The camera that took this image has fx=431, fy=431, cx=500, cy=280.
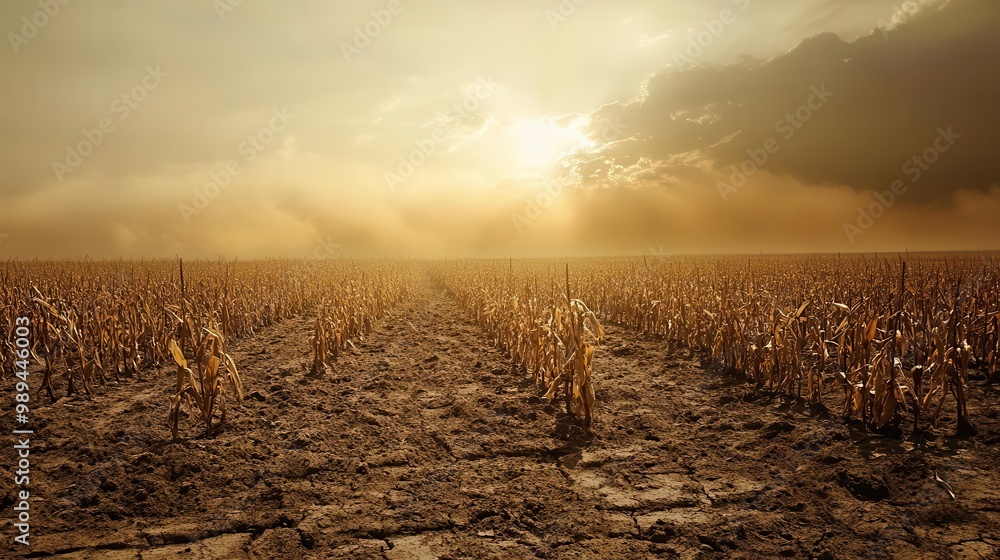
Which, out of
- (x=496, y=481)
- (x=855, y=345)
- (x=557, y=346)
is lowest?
(x=496, y=481)

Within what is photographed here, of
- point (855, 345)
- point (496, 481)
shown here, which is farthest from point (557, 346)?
point (855, 345)

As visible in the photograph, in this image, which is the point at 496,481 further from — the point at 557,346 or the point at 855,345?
the point at 855,345

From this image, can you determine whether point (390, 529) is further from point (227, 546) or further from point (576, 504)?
point (576, 504)

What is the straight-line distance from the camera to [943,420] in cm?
506

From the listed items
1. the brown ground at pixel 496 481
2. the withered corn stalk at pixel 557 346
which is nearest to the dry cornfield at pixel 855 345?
the brown ground at pixel 496 481

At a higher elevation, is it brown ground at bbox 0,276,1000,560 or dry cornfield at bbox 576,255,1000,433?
dry cornfield at bbox 576,255,1000,433

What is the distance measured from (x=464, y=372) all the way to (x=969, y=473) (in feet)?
20.8

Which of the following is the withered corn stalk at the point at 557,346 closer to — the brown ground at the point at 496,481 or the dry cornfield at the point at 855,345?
the brown ground at the point at 496,481

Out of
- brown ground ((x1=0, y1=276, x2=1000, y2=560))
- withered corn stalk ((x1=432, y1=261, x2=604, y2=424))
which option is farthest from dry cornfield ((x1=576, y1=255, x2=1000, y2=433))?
withered corn stalk ((x1=432, y1=261, x2=604, y2=424))

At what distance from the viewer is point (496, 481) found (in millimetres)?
4031

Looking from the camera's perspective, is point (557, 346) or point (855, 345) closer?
point (855, 345)

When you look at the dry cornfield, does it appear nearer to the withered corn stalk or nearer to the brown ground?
the brown ground

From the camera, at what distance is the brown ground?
123 inches

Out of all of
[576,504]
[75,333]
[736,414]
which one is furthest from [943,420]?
[75,333]
